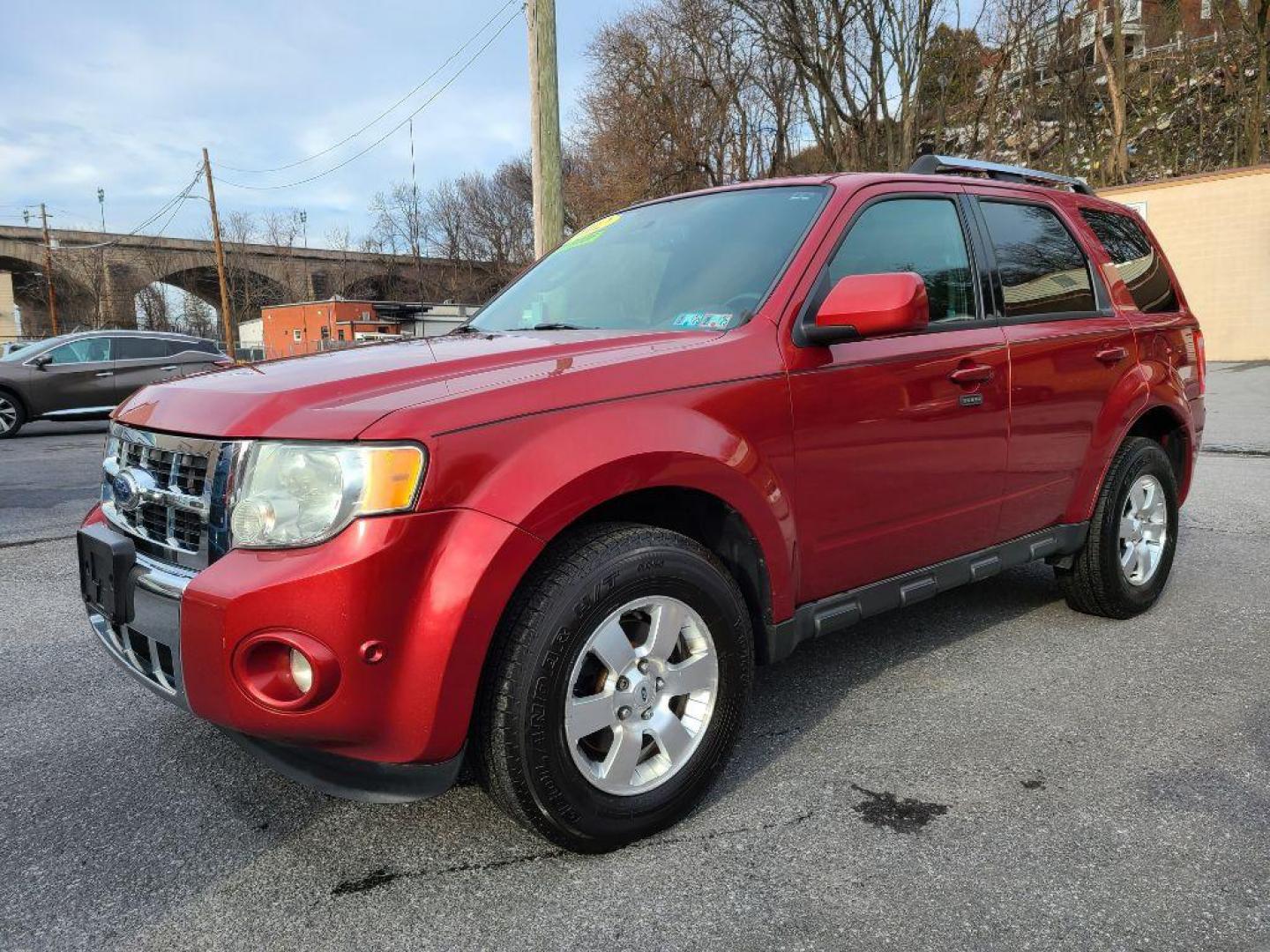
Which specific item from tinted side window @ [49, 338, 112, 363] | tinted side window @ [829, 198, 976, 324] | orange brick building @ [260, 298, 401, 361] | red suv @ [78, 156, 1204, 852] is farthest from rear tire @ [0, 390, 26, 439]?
orange brick building @ [260, 298, 401, 361]

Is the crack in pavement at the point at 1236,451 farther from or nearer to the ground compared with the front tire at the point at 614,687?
nearer to the ground

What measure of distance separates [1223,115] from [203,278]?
6455cm

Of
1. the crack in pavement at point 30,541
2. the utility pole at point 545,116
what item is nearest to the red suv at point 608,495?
the crack in pavement at point 30,541

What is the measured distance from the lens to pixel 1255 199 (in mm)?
20828

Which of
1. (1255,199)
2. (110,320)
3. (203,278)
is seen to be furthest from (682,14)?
(203,278)

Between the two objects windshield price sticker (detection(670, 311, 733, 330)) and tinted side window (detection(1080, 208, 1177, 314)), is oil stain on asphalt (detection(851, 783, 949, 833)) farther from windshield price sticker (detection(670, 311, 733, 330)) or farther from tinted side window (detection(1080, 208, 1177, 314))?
tinted side window (detection(1080, 208, 1177, 314))

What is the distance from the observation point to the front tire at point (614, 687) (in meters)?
2.08

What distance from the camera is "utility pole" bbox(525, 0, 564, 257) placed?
971cm

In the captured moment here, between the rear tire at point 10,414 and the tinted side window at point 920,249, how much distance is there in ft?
46.5

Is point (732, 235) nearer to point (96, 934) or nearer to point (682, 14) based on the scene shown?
point (96, 934)

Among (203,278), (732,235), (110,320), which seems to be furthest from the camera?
(203,278)

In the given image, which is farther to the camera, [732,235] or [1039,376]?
[1039,376]

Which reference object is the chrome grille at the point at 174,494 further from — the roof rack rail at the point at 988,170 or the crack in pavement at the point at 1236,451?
the crack in pavement at the point at 1236,451

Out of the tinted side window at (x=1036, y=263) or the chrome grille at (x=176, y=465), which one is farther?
the tinted side window at (x=1036, y=263)
